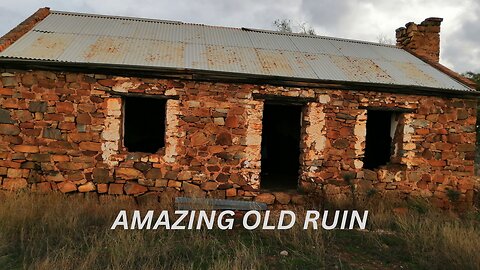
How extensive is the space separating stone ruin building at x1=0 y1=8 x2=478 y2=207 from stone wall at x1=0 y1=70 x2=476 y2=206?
0.06 feet

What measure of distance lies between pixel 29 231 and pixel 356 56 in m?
7.17

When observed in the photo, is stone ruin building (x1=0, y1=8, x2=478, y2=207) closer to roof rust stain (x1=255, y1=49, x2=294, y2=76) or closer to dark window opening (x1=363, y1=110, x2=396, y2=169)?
roof rust stain (x1=255, y1=49, x2=294, y2=76)

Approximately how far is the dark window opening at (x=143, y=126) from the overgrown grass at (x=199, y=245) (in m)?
3.59

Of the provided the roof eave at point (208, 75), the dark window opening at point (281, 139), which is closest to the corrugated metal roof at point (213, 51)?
the roof eave at point (208, 75)

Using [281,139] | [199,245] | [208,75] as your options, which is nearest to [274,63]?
[208,75]

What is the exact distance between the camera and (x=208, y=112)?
20.9 ft

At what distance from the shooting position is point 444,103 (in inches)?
286

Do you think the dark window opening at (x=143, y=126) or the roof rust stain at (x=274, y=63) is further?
the dark window opening at (x=143, y=126)

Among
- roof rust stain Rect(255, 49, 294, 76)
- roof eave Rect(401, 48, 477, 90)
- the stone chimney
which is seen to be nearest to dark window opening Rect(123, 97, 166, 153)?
roof rust stain Rect(255, 49, 294, 76)

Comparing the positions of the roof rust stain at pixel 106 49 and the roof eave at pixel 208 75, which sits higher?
the roof rust stain at pixel 106 49

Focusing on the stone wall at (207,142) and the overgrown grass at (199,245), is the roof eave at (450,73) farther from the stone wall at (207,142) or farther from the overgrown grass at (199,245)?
the overgrown grass at (199,245)

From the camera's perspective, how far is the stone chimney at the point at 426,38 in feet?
30.3

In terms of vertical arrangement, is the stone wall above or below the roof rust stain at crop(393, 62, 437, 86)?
below

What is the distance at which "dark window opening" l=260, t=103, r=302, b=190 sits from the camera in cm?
990
